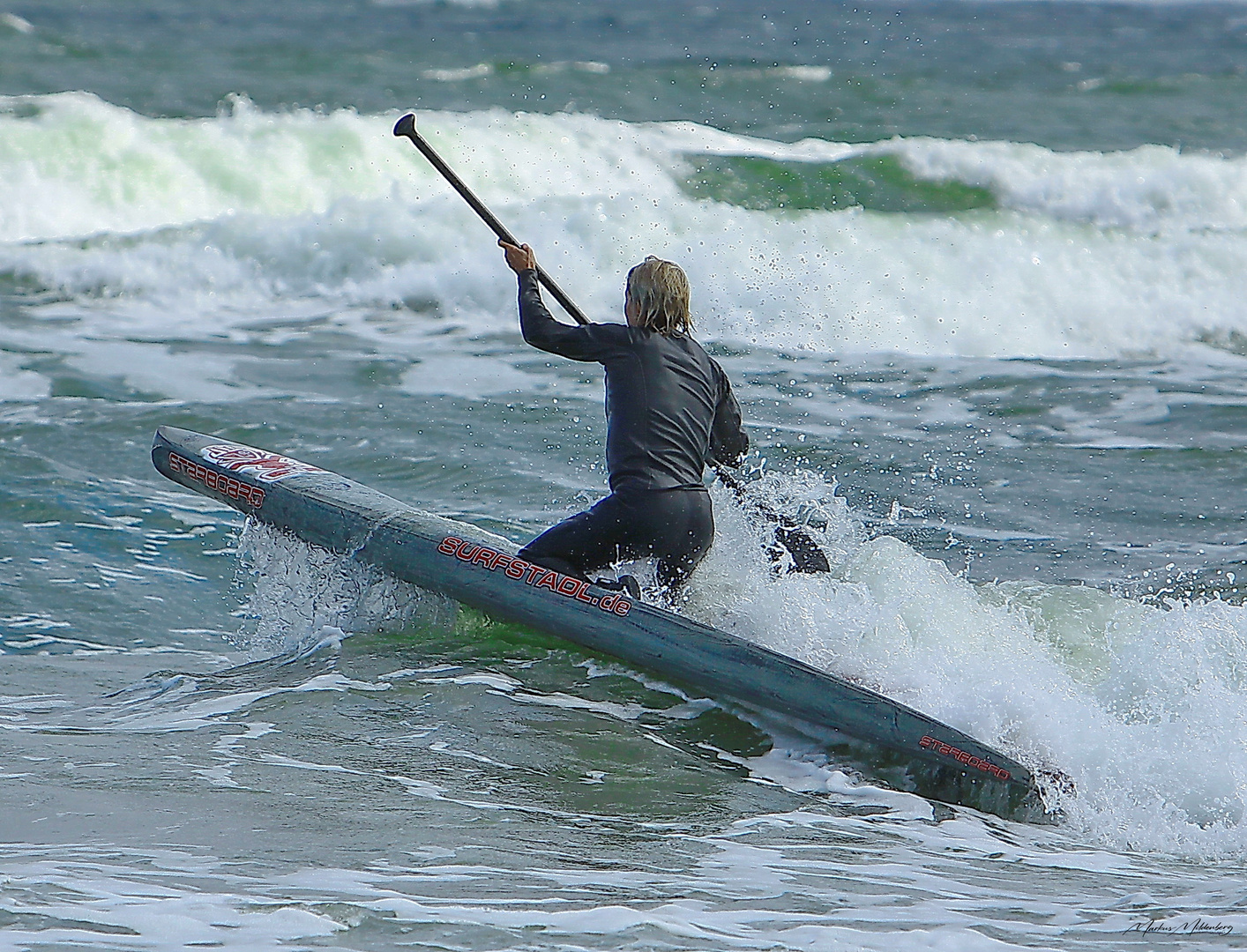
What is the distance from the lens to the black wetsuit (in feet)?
16.6

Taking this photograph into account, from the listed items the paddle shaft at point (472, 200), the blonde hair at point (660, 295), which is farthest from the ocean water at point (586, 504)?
the paddle shaft at point (472, 200)

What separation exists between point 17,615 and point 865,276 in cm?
878

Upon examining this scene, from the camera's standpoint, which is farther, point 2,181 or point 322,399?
point 2,181

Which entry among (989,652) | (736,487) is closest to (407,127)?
(736,487)

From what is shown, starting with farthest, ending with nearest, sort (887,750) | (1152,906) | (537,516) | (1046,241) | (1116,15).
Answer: (1116,15)
(1046,241)
(537,516)
(887,750)
(1152,906)

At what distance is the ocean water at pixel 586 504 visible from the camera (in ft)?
11.6

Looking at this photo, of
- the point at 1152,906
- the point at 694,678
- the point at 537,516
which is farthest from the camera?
the point at 537,516

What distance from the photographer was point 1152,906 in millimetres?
3490

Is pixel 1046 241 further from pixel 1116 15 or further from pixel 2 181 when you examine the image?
pixel 1116 15

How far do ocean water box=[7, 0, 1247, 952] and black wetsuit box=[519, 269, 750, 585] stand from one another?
0.37 m

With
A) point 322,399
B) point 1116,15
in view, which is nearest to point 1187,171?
point 322,399

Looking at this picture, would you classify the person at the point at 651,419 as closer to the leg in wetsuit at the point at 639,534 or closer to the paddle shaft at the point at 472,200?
the leg in wetsuit at the point at 639,534

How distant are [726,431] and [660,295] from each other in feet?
2.20

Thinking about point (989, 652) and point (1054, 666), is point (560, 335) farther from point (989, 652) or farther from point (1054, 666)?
point (1054, 666)
